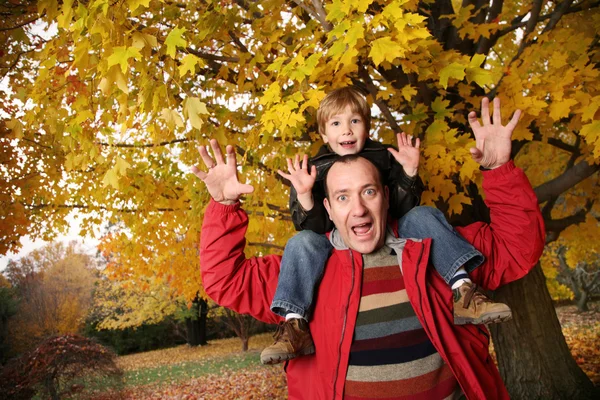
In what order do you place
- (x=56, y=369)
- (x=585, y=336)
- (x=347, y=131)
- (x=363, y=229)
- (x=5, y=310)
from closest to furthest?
(x=363, y=229), (x=347, y=131), (x=56, y=369), (x=5, y=310), (x=585, y=336)

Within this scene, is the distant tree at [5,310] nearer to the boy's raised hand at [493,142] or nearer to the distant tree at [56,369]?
the distant tree at [56,369]

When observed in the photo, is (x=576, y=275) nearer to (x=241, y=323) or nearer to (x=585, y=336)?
(x=585, y=336)

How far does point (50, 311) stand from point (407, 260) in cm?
1019

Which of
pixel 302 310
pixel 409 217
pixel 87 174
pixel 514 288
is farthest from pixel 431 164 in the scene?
pixel 87 174

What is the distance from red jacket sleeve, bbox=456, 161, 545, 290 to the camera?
1.84m

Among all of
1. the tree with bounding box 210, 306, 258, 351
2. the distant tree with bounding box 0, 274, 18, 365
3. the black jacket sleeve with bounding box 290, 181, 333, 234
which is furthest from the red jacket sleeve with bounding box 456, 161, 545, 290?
the tree with bounding box 210, 306, 258, 351

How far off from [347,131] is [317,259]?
77 centimetres

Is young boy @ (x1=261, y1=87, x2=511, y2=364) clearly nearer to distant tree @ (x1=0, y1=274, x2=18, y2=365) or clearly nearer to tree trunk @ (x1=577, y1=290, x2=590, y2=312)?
distant tree @ (x1=0, y1=274, x2=18, y2=365)

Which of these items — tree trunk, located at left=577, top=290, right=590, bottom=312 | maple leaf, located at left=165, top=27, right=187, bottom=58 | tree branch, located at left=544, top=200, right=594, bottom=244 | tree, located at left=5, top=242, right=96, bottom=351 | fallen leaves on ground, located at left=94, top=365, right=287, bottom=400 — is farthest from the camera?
tree trunk, located at left=577, top=290, right=590, bottom=312

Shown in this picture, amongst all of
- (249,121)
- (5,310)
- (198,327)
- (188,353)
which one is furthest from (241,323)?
(249,121)

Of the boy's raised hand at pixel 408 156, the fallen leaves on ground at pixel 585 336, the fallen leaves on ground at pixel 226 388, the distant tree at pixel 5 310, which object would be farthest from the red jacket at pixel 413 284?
the distant tree at pixel 5 310

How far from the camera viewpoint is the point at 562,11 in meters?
3.69

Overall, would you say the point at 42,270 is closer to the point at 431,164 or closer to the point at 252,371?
the point at 252,371

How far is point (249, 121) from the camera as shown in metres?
4.00
